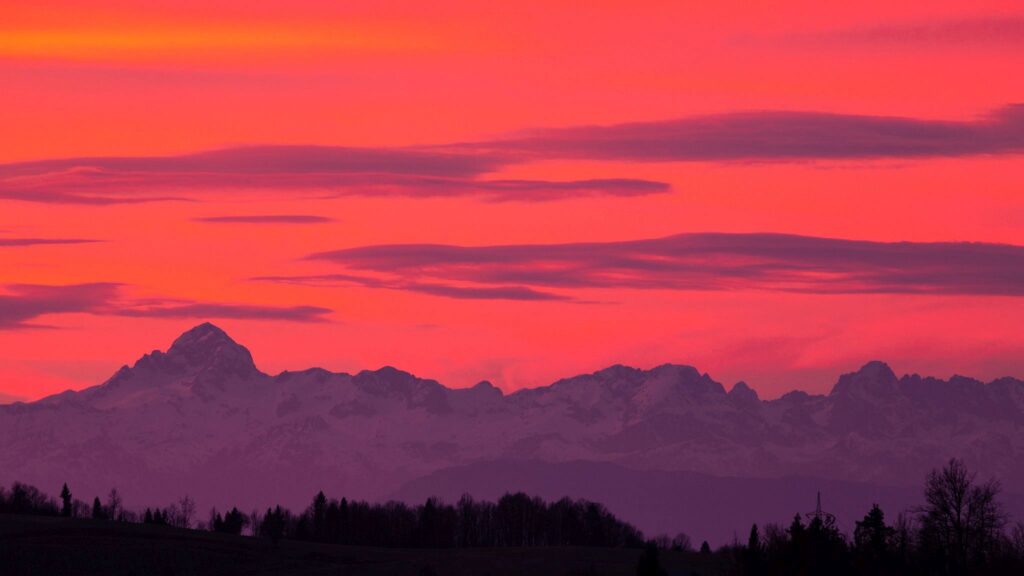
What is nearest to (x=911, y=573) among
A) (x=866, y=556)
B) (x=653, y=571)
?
(x=866, y=556)

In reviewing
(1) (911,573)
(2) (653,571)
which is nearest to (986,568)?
(1) (911,573)

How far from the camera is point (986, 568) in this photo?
192250 mm

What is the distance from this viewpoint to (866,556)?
194 metres

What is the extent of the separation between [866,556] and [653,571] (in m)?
26.1

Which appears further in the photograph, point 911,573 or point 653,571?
point 911,573

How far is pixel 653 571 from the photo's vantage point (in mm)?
178125

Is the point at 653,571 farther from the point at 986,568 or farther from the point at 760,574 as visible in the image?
the point at 986,568

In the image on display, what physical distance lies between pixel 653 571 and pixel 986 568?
34.1 metres

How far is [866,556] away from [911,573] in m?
5.02

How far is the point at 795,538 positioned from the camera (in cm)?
18475

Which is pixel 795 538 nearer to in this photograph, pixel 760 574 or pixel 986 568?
pixel 760 574

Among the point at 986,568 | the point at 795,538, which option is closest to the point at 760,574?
the point at 795,538

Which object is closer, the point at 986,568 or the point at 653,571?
the point at 653,571

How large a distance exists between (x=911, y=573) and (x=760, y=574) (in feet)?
49.4
